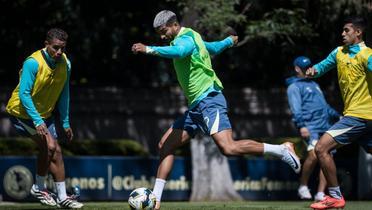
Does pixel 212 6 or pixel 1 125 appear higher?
pixel 212 6

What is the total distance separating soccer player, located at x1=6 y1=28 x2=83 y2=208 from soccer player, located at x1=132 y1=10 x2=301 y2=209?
1505 mm

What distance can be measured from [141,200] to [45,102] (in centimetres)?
227

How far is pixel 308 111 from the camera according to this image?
610 inches

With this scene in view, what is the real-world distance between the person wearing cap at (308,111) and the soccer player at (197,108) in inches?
161

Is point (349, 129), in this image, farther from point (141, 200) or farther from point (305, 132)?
point (305, 132)

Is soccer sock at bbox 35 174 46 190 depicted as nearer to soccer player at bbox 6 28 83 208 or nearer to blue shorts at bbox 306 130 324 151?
soccer player at bbox 6 28 83 208

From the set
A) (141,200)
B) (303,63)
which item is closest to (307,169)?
(303,63)

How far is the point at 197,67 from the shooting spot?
11.0 metres

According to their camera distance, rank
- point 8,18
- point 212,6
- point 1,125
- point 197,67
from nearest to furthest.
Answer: point 197,67, point 212,6, point 8,18, point 1,125

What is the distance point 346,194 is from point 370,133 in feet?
23.8

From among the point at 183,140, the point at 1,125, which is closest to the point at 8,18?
the point at 1,125

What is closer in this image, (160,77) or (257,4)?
(257,4)

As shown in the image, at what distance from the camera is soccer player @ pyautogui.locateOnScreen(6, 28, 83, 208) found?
11.6 metres

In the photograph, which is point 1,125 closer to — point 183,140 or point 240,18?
point 240,18
